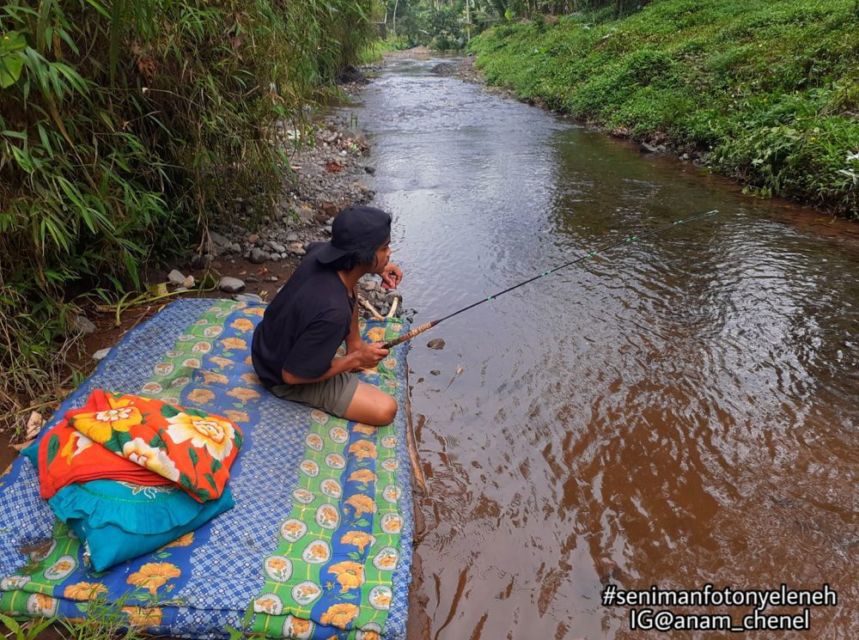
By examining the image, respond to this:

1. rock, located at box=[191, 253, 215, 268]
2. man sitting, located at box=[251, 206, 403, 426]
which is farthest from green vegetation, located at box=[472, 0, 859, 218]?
rock, located at box=[191, 253, 215, 268]

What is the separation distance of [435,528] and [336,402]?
84 cm

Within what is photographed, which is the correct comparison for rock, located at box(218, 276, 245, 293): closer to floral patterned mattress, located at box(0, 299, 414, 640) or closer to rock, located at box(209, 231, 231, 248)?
rock, located at box(209, 231, 231, 248)

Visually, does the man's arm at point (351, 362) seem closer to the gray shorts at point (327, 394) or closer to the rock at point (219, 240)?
the gray shorts at point (327, 394)

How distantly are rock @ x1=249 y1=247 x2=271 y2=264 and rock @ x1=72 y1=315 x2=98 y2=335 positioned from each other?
1610 millimetres

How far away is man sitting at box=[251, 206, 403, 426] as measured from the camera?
2.85 meters

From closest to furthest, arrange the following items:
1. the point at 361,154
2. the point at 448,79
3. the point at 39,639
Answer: the point at 39,639 → the point at 361,154 → the point at 448,79

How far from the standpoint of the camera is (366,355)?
3119 mm

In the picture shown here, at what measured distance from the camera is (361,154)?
10.3 meters

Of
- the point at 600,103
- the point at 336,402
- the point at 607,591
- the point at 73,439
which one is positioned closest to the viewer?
the point at 73,439

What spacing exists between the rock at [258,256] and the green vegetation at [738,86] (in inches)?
254

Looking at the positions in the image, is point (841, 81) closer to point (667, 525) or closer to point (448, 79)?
point (667, 525)

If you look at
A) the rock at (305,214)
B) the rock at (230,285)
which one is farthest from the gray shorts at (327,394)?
the rock at (305,214)

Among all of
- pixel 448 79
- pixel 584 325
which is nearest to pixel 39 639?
pixel 584 325

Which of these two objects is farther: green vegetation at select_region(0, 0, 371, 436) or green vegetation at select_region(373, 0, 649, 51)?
green vegetation at select_region(373, 0, 649, 51)
